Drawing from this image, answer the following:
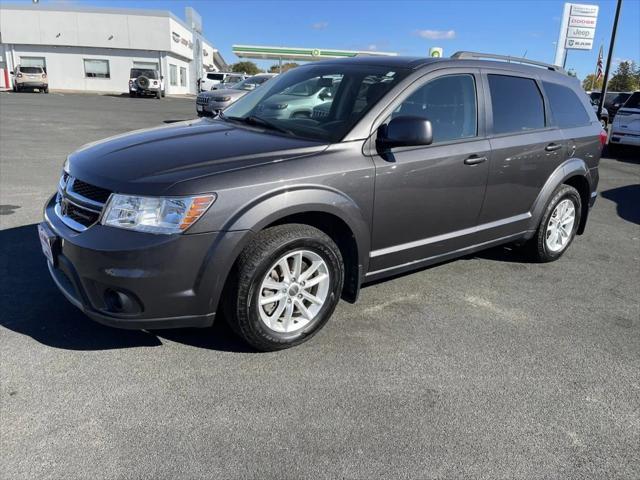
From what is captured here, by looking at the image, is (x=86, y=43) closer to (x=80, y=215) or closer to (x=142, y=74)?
(x=142, y=74)

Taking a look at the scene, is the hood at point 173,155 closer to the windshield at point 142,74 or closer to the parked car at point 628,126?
the parked car at point 628,126

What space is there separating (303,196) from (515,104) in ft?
7.89

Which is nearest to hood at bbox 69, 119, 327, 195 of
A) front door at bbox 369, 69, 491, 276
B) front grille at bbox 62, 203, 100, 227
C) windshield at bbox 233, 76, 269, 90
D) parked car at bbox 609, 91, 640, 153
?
front grille at bbox 62, 203, 100, 227

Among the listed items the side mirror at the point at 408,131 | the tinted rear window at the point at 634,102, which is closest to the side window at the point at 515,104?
the side mirror at the point at 408,131

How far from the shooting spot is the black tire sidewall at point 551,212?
15.8 feet

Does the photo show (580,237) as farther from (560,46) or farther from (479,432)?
(560,46)

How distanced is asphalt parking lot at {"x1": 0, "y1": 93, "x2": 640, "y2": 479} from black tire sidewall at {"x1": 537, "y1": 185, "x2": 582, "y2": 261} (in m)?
0.60

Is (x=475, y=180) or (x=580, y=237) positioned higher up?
(x=475, y=180)

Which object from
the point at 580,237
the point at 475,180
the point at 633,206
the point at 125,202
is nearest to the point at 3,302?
the point at 125,202

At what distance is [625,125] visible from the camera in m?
13.2

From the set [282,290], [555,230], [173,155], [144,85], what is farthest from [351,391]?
[144,85]

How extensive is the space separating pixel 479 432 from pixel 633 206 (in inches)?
274

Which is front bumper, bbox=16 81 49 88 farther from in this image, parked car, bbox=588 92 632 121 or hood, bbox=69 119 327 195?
hood, bbox=69 119 327 195

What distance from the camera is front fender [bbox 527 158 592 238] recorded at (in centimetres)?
466
